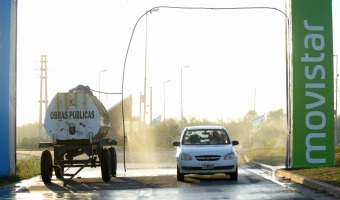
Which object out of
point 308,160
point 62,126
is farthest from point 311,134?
point 62,126

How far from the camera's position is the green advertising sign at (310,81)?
942 inches

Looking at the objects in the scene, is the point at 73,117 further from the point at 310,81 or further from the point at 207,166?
the point at 310,81

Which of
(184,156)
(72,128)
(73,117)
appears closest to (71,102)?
(73,117)

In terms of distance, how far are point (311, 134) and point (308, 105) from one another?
0.94 metres

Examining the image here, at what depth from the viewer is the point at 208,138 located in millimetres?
23156

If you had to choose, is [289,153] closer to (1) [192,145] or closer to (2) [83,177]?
(1) [192,145]

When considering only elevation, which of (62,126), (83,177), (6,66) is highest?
(6,66)

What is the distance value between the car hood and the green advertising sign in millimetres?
3179

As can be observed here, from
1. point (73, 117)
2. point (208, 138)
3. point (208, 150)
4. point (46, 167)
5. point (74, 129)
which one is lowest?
point (46, 167)

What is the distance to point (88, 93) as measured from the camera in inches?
898

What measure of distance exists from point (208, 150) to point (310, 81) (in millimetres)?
4639

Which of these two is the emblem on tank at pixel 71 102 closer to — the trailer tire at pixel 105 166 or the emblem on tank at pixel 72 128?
Result: the emblem on tank at pixel 72 128

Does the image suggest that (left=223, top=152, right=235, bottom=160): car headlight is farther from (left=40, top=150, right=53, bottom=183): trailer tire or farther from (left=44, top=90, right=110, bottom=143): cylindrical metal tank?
(left=40, top=150, right=53, bottom=183): trailer tire

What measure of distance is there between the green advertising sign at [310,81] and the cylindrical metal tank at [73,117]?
653cm
